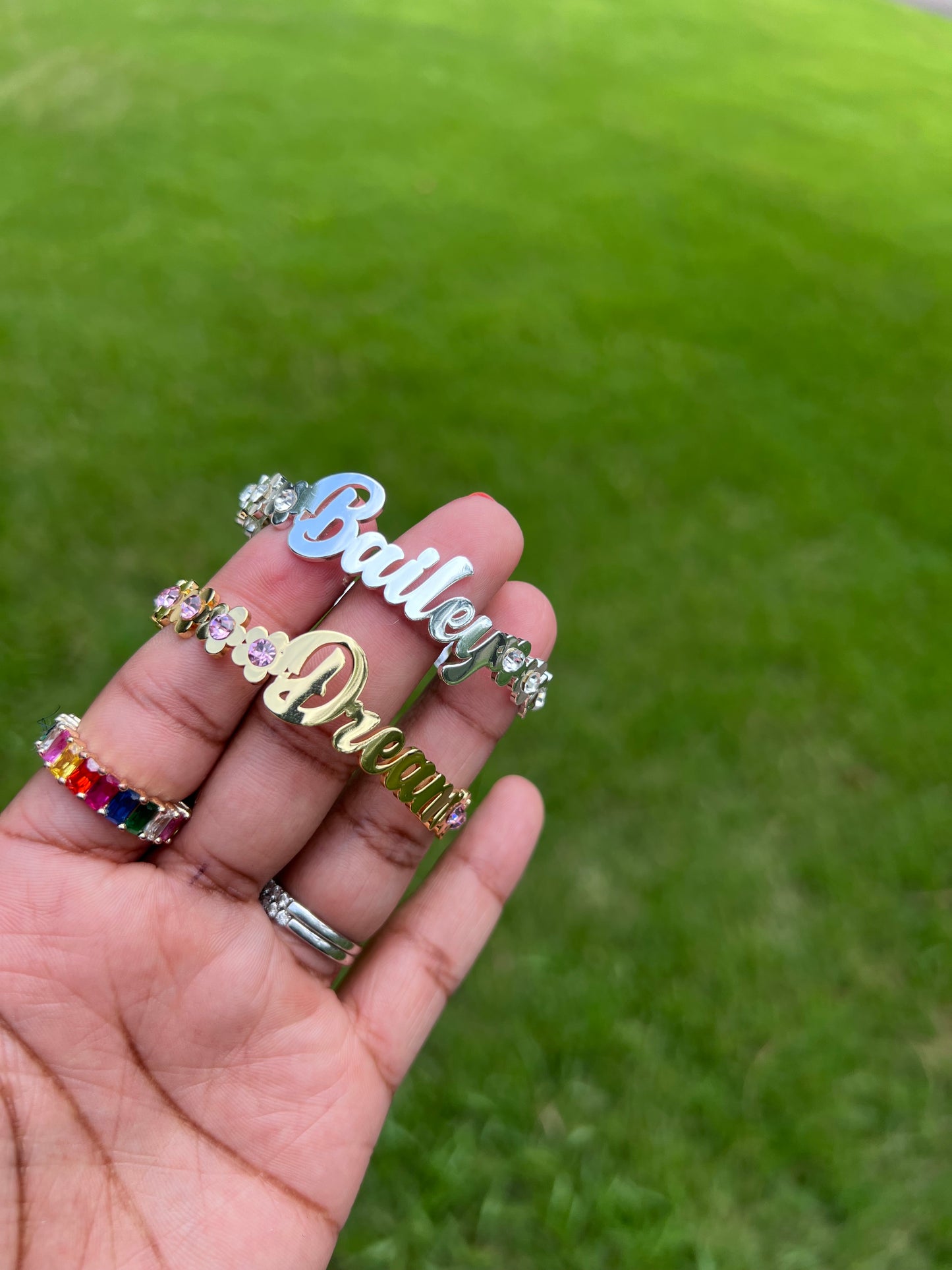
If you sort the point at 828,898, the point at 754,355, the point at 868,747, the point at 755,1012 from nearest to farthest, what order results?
the point at 755,1012
the point at 828,898
the point at 868,747
the point at 754,355

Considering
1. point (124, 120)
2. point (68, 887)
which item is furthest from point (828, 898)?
point (124, 120)

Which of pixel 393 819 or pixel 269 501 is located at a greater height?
pixel 269 501

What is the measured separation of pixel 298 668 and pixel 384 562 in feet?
0.83

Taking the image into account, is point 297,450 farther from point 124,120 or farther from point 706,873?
point 124,120

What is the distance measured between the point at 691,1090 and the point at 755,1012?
10.8 inches

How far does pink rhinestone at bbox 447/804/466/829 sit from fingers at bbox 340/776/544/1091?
0.69ft

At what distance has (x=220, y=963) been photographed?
57.0 inches

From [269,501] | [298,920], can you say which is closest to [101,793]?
[298,920]

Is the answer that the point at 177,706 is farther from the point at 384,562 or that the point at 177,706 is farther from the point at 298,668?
the point at 384,562

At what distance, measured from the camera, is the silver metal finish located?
62.7 inches

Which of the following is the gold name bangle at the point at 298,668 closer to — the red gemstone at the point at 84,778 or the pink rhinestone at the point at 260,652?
the pink rhinestone at the point at 260,652

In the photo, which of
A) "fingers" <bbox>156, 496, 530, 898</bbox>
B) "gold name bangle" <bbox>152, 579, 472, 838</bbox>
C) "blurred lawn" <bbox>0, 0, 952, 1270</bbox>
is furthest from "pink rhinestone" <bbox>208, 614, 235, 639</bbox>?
"blurred lawn" <bbox>0, 0, 952, 1270</bbox>

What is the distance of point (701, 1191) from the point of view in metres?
1.87

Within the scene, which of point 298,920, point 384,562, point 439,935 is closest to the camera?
point 384,562
